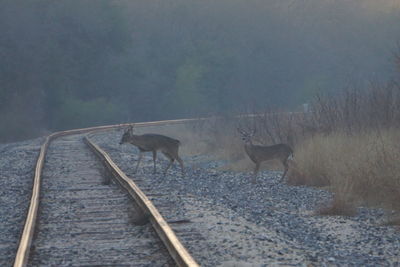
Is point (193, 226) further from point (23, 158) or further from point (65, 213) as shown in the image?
point (23, 158)

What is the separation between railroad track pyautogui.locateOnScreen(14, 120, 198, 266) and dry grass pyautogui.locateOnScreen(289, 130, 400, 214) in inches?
130

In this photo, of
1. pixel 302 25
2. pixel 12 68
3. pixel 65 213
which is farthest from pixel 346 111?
pixel 302 25

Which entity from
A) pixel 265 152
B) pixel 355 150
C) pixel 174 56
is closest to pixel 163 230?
pixel 355 150

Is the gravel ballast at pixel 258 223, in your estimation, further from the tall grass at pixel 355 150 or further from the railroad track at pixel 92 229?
the tall grass at pixel 355 150

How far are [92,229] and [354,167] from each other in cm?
561

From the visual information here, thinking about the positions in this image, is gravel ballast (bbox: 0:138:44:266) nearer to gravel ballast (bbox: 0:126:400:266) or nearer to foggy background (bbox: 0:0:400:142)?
gravel ballast (bbox: 0:126:400:266)

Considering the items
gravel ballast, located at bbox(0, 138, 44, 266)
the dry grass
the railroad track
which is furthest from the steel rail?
the dry grass

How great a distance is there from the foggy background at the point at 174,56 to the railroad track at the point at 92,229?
96.6ft

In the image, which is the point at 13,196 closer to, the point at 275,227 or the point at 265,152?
the point at 265,152

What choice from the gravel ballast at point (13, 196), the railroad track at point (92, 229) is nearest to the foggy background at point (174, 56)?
the gravel ballast at point (13, 196)

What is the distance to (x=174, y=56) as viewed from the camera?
67000 millimetres

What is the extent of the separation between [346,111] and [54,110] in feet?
119

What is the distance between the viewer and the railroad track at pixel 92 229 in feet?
28.3

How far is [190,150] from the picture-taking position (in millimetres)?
27906
